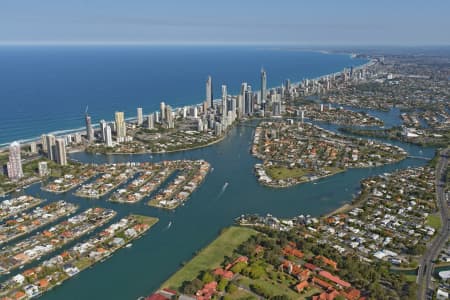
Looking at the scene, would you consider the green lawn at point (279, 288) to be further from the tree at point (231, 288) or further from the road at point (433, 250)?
the road at point (433, 250)

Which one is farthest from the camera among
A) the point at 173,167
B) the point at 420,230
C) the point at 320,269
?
the point at 173,167

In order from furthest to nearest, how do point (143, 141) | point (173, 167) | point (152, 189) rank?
point (143, 141) → point (173, 167) → point (152, 189)

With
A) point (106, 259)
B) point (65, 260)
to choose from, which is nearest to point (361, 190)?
point (106, 259)

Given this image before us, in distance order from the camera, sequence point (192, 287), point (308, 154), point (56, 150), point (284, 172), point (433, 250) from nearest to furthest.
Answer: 1. point (192, 287)
2. point (433, 250)
3. point (284, 172)
4. point (56, 150)
5. point (308, 154)

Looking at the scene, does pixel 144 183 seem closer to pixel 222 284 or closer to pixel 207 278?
pixel 207 278

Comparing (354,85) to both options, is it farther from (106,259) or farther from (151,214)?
(106,259)

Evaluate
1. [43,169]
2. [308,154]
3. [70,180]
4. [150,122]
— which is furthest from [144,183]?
[150,122]
